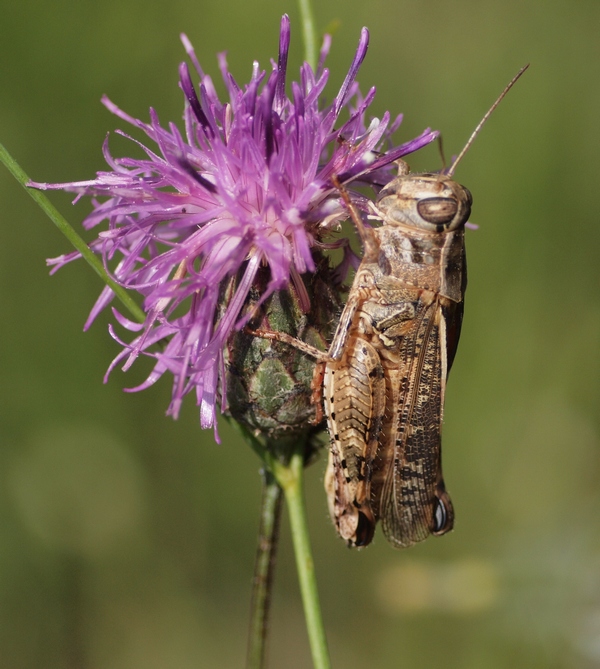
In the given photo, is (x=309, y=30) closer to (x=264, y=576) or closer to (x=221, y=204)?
(x=221, y=204)

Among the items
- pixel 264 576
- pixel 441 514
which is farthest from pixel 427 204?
pixel 264 576

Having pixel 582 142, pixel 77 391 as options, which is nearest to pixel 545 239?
pixel 582 142

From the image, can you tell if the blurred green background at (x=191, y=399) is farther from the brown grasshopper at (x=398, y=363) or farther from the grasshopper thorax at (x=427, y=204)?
the grasshopper thorax at (x=427, y=204)

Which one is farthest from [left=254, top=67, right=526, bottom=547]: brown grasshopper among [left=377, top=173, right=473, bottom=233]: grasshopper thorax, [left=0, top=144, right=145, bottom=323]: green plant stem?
[left=0, top=144, right=145, bottom=323]: green plant stem

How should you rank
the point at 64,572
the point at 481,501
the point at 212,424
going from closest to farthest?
1. the point at 212,424
2. the point at 64,572
3. the point at 481,501

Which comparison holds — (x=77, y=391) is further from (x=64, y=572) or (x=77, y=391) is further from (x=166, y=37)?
→ (x=166, y=37)
